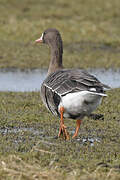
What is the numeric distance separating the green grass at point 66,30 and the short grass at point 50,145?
4.88m

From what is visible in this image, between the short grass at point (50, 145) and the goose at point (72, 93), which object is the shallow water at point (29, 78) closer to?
the short grass at point (50, 145)

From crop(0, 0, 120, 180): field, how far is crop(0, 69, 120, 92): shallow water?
57 centimetres

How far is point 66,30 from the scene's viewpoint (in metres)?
18.7

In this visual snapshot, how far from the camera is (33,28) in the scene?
18.6 m

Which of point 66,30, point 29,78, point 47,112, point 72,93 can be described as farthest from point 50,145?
point 66,30

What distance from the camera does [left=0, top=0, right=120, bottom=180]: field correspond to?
5.79 meters

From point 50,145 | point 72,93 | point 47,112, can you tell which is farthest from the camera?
point 47,112

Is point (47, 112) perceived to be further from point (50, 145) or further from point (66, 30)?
point (66, 30)

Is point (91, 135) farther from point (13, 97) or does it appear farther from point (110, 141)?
point (13, 97)

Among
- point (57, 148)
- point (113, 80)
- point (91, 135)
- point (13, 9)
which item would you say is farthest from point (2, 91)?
point (13, 9)

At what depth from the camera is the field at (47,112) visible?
5.79m

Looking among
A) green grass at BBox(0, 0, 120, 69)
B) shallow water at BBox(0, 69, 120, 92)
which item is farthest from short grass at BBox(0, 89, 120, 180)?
green grass at BBox(0, 0, 120, 69)

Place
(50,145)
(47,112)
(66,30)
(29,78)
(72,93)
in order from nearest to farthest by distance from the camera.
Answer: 1. (72,93)
2. (50,145)
3. (47,112)
4. (29,78)
5. (66,30)

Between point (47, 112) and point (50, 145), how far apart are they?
8.22 feet
